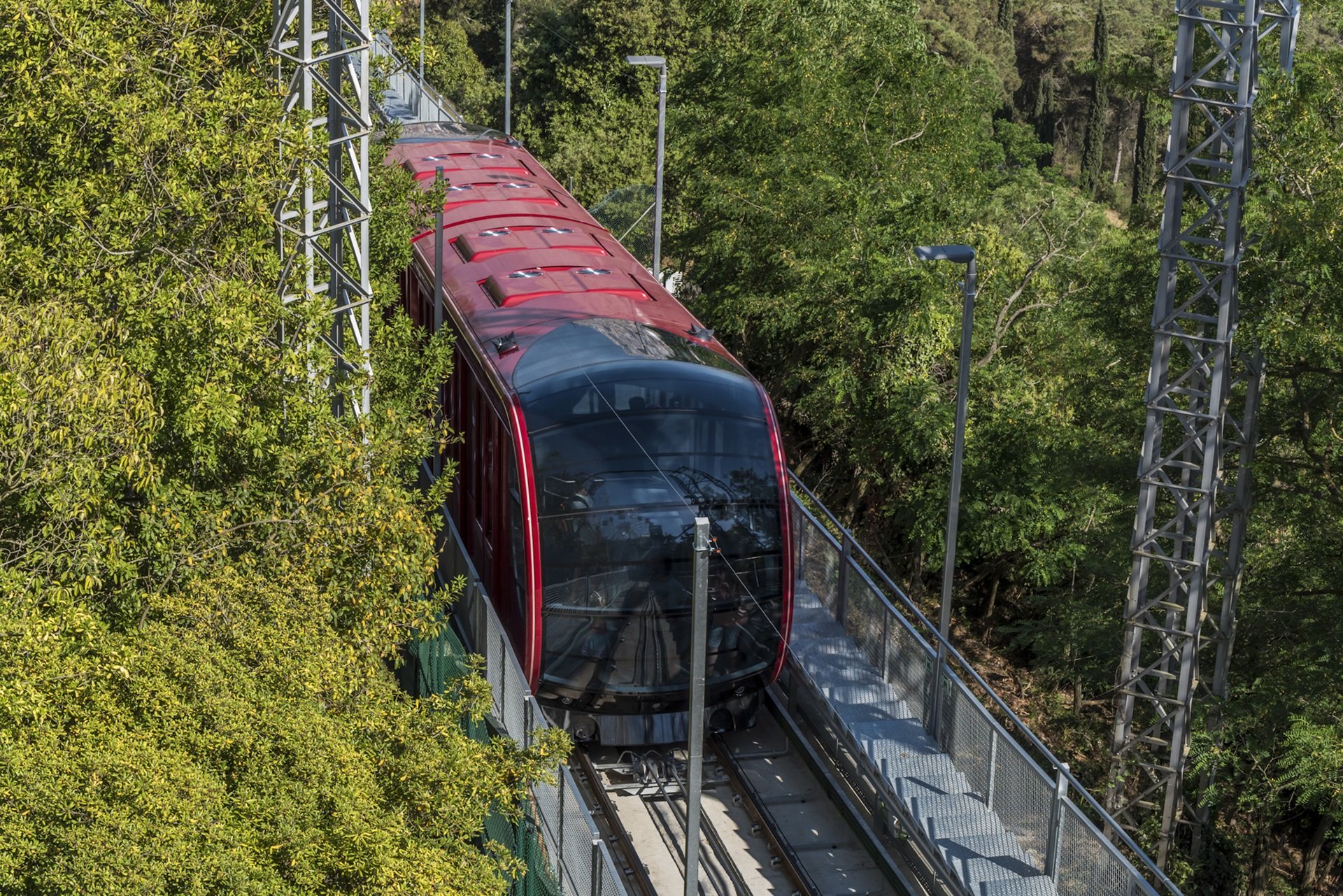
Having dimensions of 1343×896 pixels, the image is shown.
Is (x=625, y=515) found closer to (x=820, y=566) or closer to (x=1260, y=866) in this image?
(x=820, y=566)

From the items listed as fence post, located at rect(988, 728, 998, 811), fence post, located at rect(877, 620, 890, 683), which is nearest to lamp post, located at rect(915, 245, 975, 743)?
fence post, located at rect(877, 620, 890, 683)

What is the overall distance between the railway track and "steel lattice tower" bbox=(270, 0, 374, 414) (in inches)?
209

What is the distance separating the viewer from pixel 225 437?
13.1 meters

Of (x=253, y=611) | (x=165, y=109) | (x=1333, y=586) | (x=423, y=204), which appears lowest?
(x=1333, y=586)

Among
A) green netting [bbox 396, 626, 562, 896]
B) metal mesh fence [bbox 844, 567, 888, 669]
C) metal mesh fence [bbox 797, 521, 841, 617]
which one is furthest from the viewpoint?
metal mesh fence [bbox 797, 521, 841, 617]

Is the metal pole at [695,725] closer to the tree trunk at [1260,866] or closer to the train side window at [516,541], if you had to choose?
the train side window at [516,541]

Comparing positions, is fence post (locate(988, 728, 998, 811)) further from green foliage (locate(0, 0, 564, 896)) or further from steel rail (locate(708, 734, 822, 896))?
green foliage (locate(0, 0, 564, 896))

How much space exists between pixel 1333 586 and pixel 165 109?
1373cm

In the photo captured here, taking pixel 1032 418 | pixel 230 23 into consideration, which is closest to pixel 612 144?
pixel 1032 418

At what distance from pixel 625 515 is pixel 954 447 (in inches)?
135

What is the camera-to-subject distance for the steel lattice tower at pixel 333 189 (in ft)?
44.4

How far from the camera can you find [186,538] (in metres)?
12.3

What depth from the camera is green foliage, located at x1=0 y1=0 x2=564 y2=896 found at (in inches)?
365

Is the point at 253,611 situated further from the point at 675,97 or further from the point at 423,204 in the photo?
the point at 675,97
